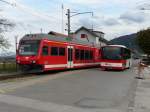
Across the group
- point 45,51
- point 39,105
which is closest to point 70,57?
point 45,51

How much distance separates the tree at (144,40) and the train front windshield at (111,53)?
40596mm

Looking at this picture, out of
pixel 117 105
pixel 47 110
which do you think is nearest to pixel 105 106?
pixel 117 105

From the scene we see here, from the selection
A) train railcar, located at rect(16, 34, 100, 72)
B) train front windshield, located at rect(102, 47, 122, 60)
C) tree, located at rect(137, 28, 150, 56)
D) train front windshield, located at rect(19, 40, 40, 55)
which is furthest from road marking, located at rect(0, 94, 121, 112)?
tree, located at rect(137, 28, 150, 56)

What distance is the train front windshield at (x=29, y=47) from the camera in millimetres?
28828

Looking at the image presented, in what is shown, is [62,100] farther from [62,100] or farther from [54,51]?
[54,51]

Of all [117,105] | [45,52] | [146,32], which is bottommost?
[117,105]

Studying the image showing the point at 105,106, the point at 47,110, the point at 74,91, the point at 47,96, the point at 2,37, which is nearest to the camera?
the point at 47,110

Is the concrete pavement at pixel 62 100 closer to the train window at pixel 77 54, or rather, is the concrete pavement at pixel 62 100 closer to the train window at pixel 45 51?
the train window at pixel 45 51

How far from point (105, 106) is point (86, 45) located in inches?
1088

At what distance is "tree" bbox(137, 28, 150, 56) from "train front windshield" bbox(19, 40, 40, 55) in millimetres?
50877

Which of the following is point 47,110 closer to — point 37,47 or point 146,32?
point 37,47

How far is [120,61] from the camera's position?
37281 millimetres

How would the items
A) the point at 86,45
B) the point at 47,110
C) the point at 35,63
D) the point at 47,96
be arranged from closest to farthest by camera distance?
the point at 47,110
the point at 47,96
the point at 35,63
the point at 86,45

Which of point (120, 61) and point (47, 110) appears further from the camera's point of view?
point (120, 61)
